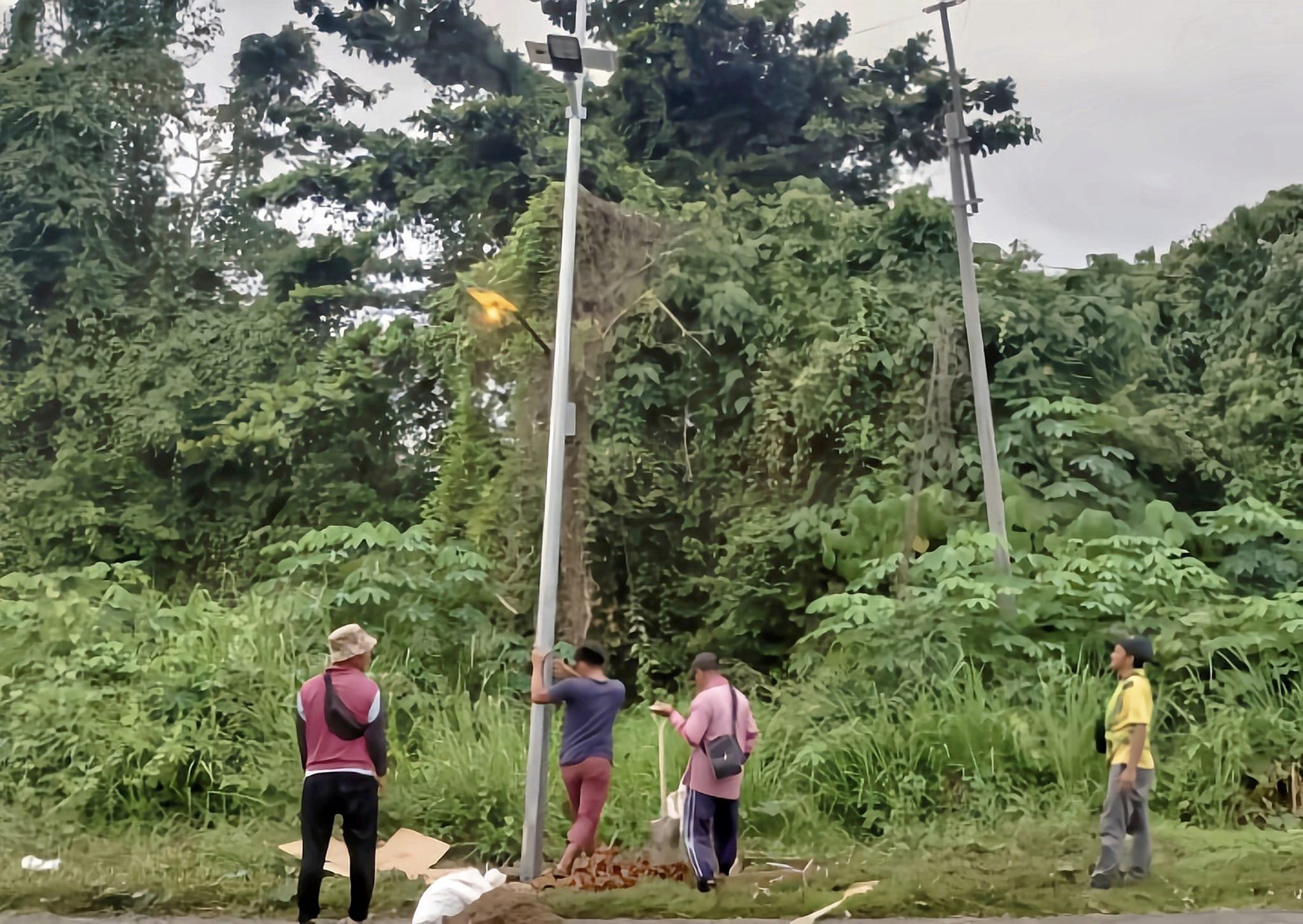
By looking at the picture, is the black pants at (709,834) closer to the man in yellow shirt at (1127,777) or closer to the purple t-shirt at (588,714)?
the purple t-shirt at (588,714)

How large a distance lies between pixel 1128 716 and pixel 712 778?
2426mm

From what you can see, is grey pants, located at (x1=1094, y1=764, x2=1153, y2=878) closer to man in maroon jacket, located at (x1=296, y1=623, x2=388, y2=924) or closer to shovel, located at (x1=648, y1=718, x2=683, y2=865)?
shovel, located at (x1=648, y1=718, x2=683, y2=865)

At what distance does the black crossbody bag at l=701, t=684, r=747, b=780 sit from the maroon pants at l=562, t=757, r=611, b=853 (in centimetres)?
71

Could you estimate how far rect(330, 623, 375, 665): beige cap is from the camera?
555 cm

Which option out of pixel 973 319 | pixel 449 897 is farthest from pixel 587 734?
pixel 973 319

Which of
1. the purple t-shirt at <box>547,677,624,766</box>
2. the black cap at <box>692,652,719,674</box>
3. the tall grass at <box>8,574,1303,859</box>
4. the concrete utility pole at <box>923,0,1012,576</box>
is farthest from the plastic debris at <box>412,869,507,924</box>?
the concrete utility pole at <box>923,0,1012,576</box>

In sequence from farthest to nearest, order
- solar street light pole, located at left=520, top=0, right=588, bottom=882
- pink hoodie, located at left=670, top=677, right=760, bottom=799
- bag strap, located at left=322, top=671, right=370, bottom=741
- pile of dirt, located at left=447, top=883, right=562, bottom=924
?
1. solar street light pole, located at left=520, top=0, right=588, bottom=882
2. pink hoodie, located at left=670, top=677, right=760, bottom=799
3. bag strap, located at left=322, top=671, right=370, bottom=741
4. pile of dirt, located at left=447, top=883, right=562, bottom=924

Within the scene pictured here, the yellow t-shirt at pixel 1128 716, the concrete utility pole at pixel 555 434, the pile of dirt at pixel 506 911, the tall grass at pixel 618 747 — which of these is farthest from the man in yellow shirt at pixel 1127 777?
the concrete utility pole at pixel 555 434

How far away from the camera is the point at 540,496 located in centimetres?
1014

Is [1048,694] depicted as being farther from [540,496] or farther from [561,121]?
[561,121]

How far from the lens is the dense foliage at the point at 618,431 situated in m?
8.21

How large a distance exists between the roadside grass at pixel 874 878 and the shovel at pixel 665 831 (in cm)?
46

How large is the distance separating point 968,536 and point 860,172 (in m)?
6.18

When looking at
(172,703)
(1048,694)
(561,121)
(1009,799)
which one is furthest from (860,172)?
(172,703)
